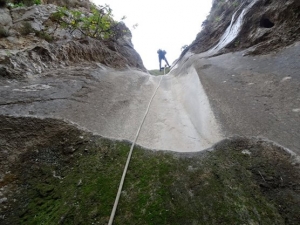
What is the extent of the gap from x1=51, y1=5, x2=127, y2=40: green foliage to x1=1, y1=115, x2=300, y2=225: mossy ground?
5686mm

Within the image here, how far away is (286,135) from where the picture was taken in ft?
8.96

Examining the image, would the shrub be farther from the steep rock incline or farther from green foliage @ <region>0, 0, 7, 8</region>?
the steep rock incline

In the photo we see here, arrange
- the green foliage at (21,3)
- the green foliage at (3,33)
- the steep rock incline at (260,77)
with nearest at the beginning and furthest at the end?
the steep rock incline at (260,77), the green foliage at (3,33), the green foliage at (21,3)

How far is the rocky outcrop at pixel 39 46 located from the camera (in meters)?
4.64

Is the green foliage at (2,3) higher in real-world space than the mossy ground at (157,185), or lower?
higher

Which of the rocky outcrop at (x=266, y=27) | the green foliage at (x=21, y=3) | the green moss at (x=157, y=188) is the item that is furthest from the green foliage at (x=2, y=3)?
the rocky outcrop at (x=266, y=27)

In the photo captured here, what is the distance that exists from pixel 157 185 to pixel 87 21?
23.2 feet

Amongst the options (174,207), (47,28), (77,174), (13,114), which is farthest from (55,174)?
(47,28)

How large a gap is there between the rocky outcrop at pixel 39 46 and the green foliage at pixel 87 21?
0.26 meters

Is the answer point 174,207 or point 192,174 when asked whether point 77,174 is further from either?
point 192,174

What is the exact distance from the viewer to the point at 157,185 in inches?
94.3

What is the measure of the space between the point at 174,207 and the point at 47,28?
7078mm

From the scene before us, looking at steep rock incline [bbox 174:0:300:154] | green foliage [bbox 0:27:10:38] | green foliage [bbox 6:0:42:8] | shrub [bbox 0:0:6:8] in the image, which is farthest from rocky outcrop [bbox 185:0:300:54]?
shrub [bbox 0:0:6:8]

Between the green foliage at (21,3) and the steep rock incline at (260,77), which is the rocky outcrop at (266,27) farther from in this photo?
the green foliage at (21,3)
